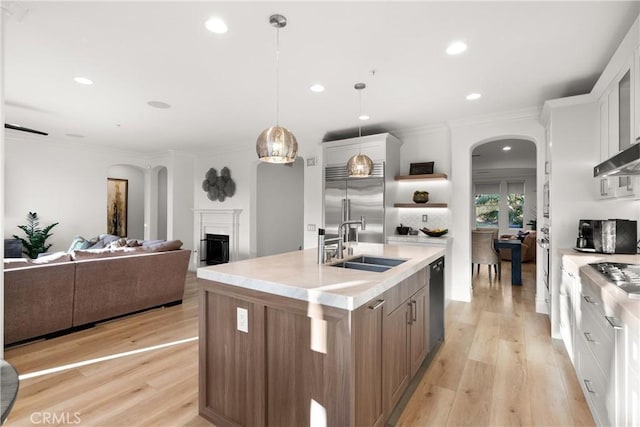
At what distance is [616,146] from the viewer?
2645 millimetres

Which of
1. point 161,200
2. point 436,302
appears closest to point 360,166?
point 436,302

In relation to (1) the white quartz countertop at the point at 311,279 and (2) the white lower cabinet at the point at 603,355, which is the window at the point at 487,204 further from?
(1) the white quartz countertop at the point at 311,279

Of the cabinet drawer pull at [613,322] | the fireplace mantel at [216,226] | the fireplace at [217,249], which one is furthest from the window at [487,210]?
the cabinet drawer pull at [613,322]

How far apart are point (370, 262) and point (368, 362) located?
1.27 metres

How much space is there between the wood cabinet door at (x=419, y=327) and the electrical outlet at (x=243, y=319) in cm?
116

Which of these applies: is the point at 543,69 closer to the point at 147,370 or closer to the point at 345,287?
the point at 345,287

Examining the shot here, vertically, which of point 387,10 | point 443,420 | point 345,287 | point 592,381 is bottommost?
point 443,420

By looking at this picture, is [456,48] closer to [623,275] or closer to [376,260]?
[376,260]

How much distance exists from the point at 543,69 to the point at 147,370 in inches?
177

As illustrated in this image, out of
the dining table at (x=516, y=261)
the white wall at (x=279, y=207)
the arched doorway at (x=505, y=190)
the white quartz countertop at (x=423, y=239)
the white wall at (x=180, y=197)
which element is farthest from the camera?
the arched doorway at (x=505, y=190)

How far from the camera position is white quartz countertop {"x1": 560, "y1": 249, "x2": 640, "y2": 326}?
4.26 ft

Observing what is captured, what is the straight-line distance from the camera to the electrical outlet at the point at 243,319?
5.93 ft

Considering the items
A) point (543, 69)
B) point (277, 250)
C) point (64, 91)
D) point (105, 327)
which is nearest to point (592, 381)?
point (543, 69)

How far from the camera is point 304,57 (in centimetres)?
280
